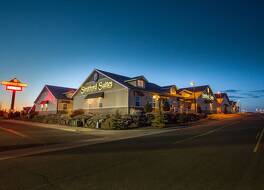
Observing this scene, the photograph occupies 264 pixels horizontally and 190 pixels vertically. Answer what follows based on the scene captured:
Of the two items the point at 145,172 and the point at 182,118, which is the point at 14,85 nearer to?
the point at 182,118

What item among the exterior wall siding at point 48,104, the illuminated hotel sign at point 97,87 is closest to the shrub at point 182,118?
the illuminated hotel sign at point 97,87

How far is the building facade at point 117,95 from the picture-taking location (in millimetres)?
32188

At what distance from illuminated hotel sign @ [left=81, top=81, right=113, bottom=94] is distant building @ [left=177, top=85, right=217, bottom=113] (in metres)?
18.5

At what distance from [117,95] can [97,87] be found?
19.7ft

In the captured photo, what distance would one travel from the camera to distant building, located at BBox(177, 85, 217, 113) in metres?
47.6

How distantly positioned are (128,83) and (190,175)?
29323 millimetres

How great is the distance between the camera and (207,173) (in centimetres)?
596

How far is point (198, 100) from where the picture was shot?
54.0m

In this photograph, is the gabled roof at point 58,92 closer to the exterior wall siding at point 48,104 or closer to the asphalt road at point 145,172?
the exterior wall siding at point 48,104

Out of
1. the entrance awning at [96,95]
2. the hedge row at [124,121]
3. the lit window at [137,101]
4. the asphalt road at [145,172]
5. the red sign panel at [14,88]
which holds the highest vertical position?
the red sign panel at [14,88]

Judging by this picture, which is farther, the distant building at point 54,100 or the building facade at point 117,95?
the distant building at point 54,100

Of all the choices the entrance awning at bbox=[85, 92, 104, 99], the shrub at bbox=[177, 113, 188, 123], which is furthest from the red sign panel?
the shrub at bbox=[177, 113, 188, 123]

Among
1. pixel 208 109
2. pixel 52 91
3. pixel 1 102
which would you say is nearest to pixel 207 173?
pixel 52 91

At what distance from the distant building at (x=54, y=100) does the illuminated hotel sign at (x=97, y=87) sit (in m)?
7.74
